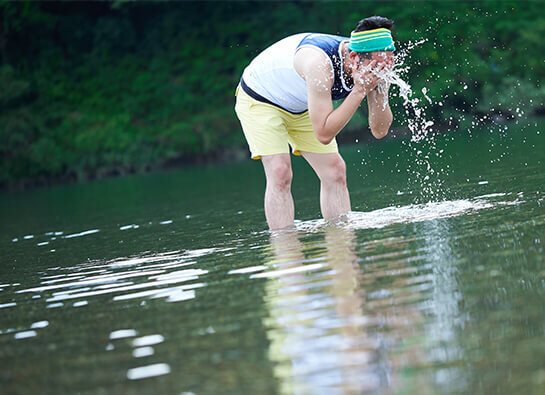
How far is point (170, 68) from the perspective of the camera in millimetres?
33906

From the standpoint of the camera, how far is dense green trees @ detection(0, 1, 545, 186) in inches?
1148

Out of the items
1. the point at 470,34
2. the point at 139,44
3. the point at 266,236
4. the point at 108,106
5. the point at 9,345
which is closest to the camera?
the point at 9,345

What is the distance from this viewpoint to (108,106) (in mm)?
32750

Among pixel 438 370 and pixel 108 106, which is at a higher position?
pixel 108 106

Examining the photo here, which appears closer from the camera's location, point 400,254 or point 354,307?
point 354,307

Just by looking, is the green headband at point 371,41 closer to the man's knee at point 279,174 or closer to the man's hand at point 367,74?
the man's hand at point 367,74

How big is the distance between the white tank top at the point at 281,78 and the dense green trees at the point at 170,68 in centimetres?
2302

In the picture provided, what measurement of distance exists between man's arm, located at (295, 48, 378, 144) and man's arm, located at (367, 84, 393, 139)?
0.84 feet

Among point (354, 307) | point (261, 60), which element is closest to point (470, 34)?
point (261, 60)

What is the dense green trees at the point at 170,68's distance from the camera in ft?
95.7

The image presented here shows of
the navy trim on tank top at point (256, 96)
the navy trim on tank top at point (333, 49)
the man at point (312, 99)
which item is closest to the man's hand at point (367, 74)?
the man at point (312, 99)

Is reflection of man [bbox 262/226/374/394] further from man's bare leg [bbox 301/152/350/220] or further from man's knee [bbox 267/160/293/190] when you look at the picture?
man's bare leg [bbox 301/152/350/220]

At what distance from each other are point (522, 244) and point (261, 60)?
2.58 metres

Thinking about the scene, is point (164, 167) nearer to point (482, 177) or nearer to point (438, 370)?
point (482, 177)
